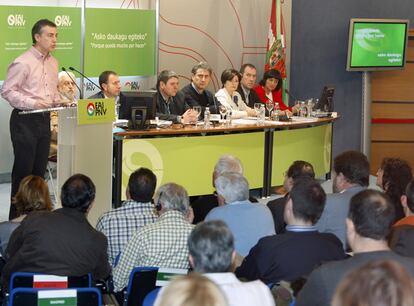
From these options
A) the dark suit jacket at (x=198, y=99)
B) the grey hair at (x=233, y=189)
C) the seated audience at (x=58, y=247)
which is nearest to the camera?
the seated audience at (x=58, y=247)

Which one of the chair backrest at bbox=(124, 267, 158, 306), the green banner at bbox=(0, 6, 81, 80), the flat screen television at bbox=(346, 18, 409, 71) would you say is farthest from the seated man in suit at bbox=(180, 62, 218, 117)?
the chair backrest at bbox=(124, 267, 158, 306)

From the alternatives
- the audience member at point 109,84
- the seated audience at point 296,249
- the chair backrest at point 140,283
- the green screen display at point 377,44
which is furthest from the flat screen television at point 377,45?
the chair backrest at point 140,283

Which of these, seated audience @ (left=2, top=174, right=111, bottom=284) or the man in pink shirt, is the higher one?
the man in pink shirt

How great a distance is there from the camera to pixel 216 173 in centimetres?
580

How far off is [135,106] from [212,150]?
106 centimetres

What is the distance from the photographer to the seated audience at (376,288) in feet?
6.54

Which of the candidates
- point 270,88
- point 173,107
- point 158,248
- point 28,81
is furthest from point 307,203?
point 270,88

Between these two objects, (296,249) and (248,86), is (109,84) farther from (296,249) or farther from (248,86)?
(296,249)

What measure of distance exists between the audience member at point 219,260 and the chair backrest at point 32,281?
0.97 metres

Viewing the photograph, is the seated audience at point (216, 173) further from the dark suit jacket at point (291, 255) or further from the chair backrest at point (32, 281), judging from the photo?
the chair backrest at point (32, 281)

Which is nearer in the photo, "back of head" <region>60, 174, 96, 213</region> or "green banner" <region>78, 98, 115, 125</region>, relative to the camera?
"back of head" <region>60, 174, 96, 213</region>

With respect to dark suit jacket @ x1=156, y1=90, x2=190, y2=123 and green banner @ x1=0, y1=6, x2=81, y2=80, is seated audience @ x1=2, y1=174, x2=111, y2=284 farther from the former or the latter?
green banner @ x1=0, y1=6, x2=81, y2=80

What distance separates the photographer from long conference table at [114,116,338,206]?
7527 millimetres

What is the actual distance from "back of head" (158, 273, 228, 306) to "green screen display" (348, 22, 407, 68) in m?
9.23
